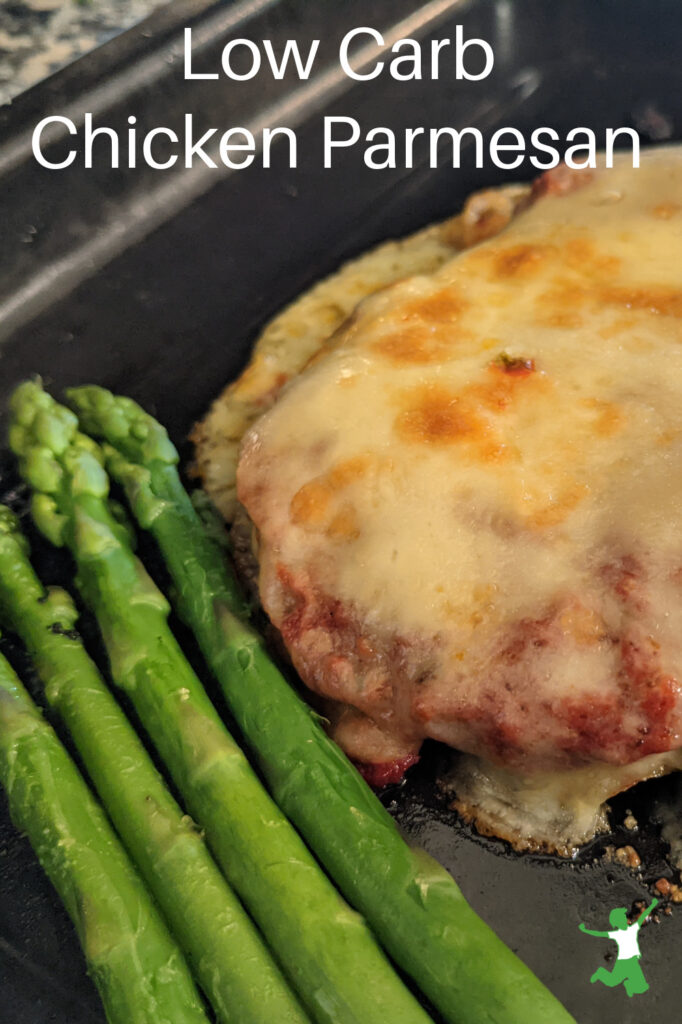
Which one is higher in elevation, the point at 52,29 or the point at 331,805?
the point at 52,29

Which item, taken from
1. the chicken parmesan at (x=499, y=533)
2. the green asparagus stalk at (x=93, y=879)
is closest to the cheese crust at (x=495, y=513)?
the chicken parmesan at (x=499, y=533)

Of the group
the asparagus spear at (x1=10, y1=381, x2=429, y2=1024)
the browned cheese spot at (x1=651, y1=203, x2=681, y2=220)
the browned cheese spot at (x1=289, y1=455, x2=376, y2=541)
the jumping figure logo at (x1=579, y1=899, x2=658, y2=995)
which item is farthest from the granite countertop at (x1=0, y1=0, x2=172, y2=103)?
the jumping figure logo at (x1=579, y1=899, x2=658, y2=995)

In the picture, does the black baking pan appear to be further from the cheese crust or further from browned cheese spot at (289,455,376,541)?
browned cheese spot at (289,455,376,541)

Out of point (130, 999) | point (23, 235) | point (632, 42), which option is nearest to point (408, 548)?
point (130, 999)

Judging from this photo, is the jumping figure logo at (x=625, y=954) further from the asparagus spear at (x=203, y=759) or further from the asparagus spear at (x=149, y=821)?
the asparagus spear at (x=149, y=821)

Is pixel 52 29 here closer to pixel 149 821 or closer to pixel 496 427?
pixel 496 427

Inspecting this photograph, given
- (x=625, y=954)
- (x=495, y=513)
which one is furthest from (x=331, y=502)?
(x=625, y=954)

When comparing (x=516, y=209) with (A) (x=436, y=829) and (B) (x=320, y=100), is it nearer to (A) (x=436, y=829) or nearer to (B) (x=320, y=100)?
(B) (x=320, y=100)
